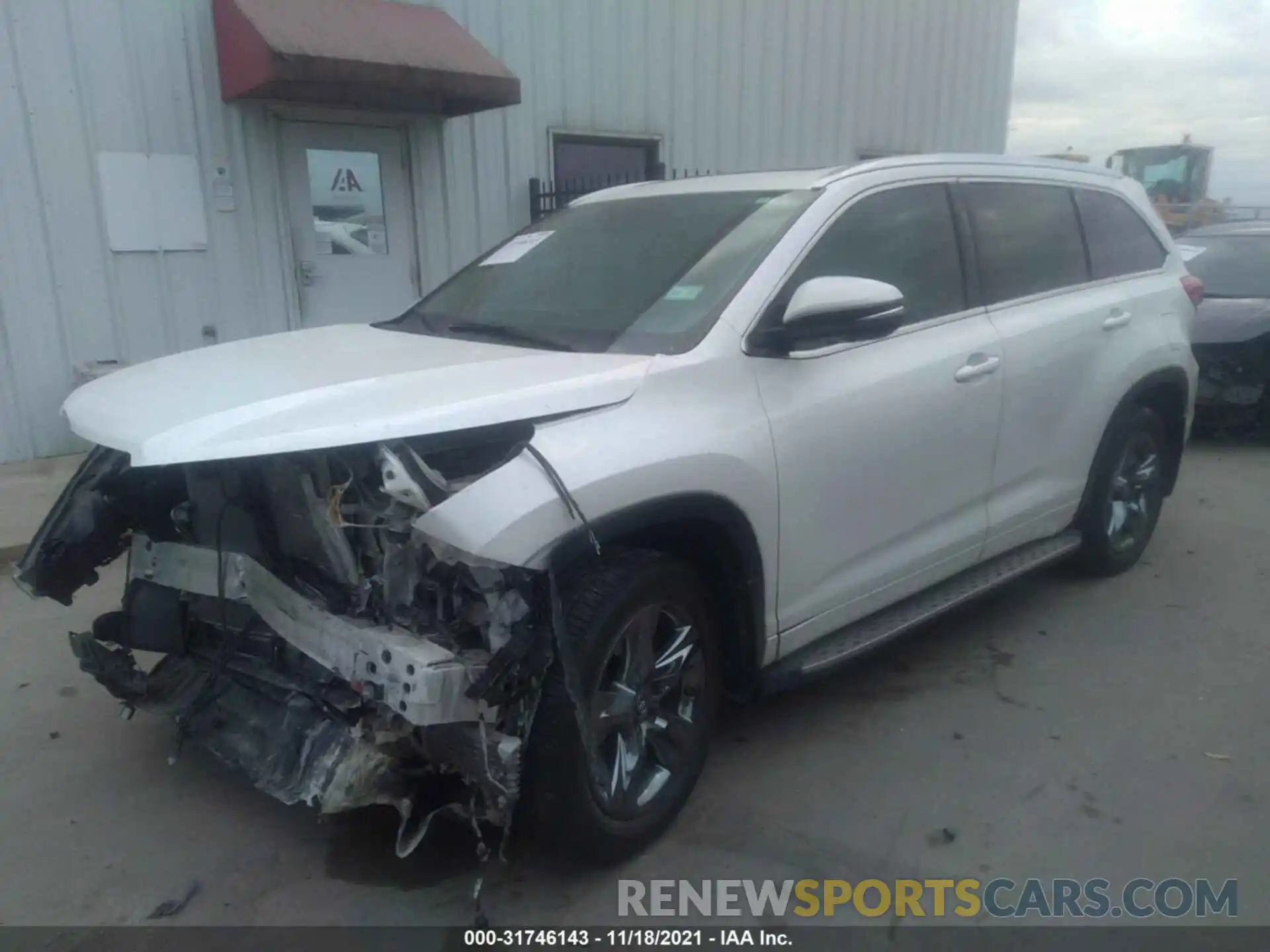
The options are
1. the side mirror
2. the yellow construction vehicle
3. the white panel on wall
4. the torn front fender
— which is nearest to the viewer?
the side mirror

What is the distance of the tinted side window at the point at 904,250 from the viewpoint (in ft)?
10.9

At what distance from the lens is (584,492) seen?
2.47 metres

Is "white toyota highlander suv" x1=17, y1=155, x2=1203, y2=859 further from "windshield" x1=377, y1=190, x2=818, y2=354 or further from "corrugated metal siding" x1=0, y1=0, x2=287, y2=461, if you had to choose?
"corrugated metal siding" x1=0, y1=0, x2=287, y2=461

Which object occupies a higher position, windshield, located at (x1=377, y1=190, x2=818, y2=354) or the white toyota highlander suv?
windshield, located at (x1=377, y1=190, x2=818, y2=354)

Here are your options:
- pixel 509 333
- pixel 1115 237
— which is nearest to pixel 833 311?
pixel 509 333

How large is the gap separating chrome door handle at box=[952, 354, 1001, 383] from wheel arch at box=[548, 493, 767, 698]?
116cm

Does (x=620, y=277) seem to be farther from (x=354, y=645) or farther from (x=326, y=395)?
(x=354, y=645)

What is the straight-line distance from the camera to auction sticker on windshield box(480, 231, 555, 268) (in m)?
3.98

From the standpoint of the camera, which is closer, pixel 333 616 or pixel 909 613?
pixel 333 616

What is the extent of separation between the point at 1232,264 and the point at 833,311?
7493mm

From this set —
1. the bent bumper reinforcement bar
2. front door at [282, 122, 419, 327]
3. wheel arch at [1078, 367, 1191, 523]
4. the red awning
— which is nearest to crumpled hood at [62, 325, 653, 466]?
the bent bumper reinforcement bar

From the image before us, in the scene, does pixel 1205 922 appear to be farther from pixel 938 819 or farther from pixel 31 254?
pixel 31 254

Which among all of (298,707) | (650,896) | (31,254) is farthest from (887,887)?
(31,254)

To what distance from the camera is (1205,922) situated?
2.64m
